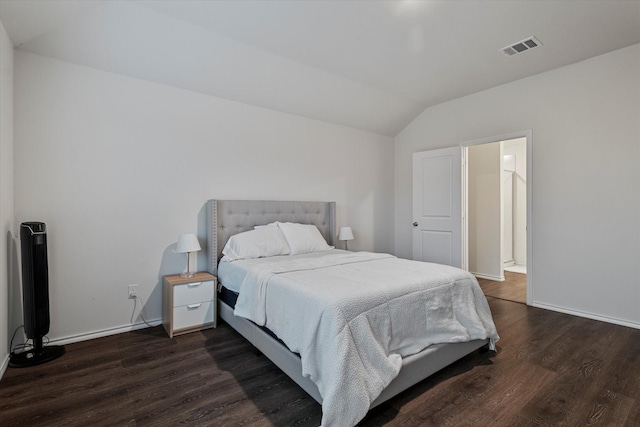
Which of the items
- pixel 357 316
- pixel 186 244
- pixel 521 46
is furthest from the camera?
pixel 521 46

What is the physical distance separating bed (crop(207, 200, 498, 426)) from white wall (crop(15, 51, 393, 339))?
0.65 feet

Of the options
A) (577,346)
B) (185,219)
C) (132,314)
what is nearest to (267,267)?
(185,219)

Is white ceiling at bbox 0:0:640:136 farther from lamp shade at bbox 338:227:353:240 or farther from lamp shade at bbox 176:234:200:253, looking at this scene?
lamp shade at bbox 338:227:353:240

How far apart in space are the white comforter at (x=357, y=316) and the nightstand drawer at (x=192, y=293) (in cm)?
59

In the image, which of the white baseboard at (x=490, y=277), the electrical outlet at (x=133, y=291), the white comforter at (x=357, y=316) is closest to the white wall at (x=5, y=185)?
the electrical outlet at (x=133, y=291)

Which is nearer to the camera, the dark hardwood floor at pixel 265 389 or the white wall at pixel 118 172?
the dark hardwood floor at pixel 265 389

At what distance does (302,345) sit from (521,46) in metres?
3.52

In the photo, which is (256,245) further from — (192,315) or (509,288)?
(509,288)

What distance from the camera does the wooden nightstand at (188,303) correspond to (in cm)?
287

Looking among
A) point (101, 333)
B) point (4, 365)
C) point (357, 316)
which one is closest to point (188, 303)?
point (101, 333)

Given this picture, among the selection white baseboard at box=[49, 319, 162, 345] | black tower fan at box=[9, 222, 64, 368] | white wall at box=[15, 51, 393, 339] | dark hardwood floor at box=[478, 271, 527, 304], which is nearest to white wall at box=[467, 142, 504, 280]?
dark hardwood floor at box=[478, 271, 527, 304]

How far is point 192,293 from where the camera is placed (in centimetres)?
296

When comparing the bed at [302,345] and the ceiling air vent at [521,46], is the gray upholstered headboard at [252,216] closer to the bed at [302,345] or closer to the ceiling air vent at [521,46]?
the bed at [302,345]

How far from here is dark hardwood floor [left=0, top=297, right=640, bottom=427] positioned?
68.9 inches
